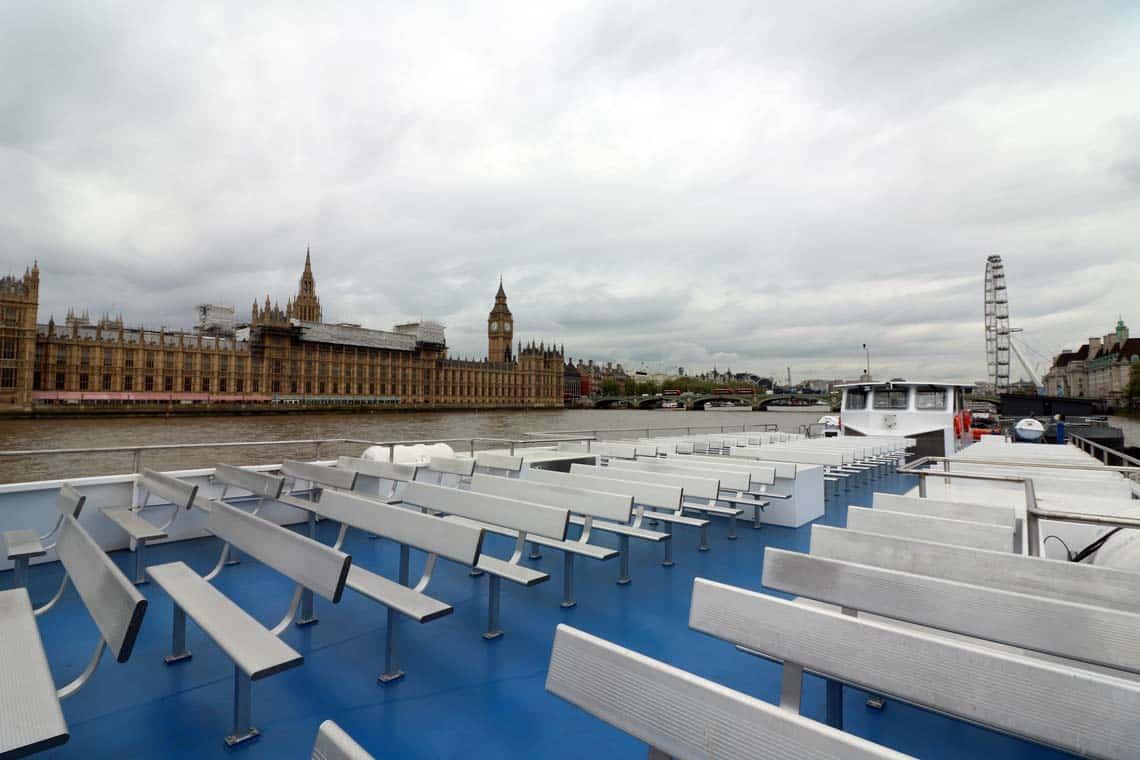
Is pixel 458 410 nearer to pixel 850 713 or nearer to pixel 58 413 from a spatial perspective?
pixel 58 413

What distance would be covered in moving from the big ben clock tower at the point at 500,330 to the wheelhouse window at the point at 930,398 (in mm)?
117525

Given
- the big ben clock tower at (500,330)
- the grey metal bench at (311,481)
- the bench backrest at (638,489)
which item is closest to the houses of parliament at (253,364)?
the big ben clock tower at (500,330)

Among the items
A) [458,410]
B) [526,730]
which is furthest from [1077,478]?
[458,410]

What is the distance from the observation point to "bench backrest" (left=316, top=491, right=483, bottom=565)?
→ 3.09 m

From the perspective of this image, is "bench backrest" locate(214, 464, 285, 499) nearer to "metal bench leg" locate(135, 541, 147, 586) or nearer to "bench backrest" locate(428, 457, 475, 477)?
"metal bench leg" locate(135, 541, 147, 586)

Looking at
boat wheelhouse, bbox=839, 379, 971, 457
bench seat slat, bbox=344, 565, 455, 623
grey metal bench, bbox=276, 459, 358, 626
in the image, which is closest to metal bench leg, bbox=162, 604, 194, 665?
bench seat slat, bbox=344, 565, 455, 623

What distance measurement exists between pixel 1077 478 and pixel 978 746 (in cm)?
510

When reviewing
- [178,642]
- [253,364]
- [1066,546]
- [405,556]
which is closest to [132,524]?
[178,642]

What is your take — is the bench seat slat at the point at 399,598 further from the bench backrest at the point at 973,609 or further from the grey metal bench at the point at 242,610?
the bench backrest at the point at 973,609

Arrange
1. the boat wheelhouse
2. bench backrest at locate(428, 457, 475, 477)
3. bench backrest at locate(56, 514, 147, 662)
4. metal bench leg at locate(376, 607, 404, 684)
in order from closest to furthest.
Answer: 1. bench backrest at locate(56, 514, 147, 662)
2. metal bench leg at locate(376, 607, 404, 684)
3. bench backrest at locate(428, 457, 475, 477)
4. the boat wheelhouse

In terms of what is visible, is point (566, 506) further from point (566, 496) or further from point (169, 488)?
point (169, 488)

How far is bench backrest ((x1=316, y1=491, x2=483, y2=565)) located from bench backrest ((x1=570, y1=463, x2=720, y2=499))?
A: 2190 mm

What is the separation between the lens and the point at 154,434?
44375 mm

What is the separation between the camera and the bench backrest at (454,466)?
6.46 metres
